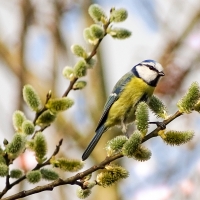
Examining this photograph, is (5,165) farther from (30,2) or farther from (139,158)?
(30,2)

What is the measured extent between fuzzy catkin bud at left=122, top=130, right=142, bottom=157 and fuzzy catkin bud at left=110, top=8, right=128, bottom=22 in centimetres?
58

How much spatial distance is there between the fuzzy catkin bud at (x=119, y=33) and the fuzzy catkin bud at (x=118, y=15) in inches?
1.6

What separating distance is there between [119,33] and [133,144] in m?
0.60

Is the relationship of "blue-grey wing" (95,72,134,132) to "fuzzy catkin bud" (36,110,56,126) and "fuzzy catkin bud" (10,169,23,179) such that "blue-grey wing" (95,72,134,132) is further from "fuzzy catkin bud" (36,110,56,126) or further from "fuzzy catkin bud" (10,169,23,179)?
"fuzzy catkin bud" (10,169,23,179)

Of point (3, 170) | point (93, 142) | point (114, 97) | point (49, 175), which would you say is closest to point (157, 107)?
point (49, 175)

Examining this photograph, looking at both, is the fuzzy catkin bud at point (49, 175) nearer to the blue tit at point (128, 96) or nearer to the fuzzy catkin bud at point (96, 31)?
the fuzzy catkin bud at point (96, 31)

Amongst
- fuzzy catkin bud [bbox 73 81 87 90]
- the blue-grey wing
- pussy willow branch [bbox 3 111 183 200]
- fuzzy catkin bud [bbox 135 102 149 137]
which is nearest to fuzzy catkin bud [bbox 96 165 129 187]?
pussy willow branch [bbox 3 111 183 200]

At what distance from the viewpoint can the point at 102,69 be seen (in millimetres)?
5016

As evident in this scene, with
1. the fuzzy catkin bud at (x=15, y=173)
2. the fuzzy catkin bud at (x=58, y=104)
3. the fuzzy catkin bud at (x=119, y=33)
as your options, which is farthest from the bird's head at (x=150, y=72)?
the fuzzy catkin bud at (x=15, y=173)

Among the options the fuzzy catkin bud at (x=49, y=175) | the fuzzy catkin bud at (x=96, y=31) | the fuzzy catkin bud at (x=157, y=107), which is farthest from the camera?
the fuzzy catkin bud at (x=96, y=31)

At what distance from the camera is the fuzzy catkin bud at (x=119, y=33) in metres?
2.03

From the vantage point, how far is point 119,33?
2.04m

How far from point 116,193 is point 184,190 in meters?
0.56


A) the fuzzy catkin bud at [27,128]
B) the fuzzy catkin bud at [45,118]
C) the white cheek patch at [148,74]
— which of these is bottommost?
the fuzzy catkin bud at [27,128]
